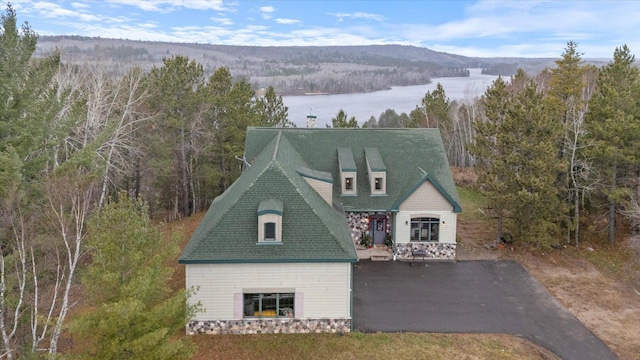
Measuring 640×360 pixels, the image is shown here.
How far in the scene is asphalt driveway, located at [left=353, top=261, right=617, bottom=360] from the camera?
653 inches

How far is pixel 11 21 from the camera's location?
1384cm

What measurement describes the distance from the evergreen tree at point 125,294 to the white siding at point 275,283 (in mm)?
4997

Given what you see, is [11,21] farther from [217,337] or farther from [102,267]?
[217,337]

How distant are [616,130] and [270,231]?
63.9 feet

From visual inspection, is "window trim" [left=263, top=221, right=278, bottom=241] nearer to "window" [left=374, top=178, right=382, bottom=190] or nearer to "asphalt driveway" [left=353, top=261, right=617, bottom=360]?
"asphalt driveway" [left=353, top=261, right=617, bottom=360]

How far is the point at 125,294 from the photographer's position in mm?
9766

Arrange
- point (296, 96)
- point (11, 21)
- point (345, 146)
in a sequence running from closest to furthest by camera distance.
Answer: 1. point (11, 21)
2. point (345, 146)
3. point (296, 96)

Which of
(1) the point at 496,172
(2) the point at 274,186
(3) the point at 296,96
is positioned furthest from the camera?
(3) the point at 296,96

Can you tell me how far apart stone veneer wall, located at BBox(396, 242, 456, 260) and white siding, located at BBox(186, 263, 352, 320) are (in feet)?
26.5

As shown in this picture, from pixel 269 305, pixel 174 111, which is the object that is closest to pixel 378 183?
pixel 269 305

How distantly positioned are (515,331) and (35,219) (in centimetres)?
1633

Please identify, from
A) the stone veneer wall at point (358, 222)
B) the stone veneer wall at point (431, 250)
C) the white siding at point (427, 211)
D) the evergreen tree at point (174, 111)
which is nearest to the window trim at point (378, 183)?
the stone veneer wall at point (358, 222)

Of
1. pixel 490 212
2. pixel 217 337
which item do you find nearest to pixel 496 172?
pixel 490 212

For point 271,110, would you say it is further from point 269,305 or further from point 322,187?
point 269,305
